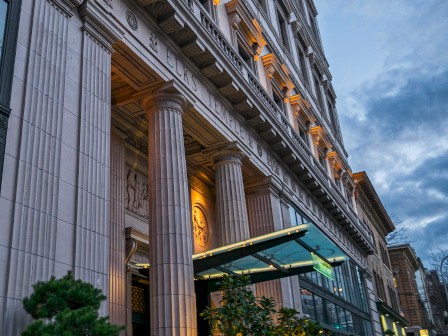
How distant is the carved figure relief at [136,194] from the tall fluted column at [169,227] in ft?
12.4

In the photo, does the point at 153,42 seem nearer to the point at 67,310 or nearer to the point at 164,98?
the point at 164,98

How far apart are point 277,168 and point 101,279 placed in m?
14.4

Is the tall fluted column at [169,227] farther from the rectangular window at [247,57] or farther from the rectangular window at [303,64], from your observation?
the rectangular window at [303,64]

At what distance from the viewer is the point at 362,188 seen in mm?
50094

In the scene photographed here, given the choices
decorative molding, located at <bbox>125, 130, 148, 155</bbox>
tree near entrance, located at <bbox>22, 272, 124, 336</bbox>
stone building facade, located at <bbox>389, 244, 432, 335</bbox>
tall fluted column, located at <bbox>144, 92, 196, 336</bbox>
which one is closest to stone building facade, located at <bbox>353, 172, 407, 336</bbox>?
stone building facade, located at <bbox>389, 244, 432, 335</bbox>

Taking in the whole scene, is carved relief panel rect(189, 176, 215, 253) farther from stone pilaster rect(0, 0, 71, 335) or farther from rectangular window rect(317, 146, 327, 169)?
rectangular window rect(317, 146, 327, 169)

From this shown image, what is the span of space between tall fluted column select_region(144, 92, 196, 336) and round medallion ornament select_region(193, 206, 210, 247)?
7.13m

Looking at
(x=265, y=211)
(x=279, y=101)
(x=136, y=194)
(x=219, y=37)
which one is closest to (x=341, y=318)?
(x=265, y=211)

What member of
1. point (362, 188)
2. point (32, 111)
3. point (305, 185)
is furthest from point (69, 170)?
point (362, 188)

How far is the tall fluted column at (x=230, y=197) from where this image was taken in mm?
17766

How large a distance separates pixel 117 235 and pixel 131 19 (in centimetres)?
661

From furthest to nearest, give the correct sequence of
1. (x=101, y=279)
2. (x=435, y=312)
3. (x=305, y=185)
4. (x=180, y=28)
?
(x=435, y=312), (x=305, y=185), (x=180, y=28), (x=101, y=279)

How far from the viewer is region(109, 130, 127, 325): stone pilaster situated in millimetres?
15008

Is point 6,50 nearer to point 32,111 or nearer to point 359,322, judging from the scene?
point 32,111
